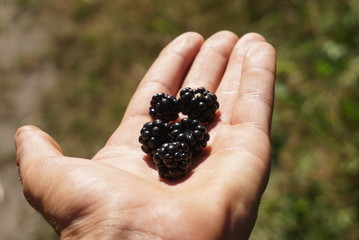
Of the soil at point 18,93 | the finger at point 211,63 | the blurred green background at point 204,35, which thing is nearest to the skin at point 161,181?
the finger at point 211,63

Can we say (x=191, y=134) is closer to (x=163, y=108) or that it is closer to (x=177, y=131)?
(x=177, y=131)

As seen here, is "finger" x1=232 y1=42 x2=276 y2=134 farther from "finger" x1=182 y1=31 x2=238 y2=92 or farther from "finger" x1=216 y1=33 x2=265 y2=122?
"finger" x1=182 y1=31 x2=238 y2=92

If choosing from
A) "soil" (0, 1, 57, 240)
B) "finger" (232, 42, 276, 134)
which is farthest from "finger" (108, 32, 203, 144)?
"soil" (0, 1, 57, 240)

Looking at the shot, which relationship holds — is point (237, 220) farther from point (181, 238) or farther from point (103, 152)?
point (103, 152)

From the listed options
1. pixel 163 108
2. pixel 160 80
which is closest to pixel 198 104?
pixel 163 108

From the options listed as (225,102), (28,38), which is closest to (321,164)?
(225,102)

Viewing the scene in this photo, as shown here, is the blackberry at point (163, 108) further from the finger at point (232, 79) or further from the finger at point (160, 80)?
the finger at point (232, 79)

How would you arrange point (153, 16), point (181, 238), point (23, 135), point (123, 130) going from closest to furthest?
point (181, 238)
point (23, 135)
point (123, 130)
point (153, 16)
